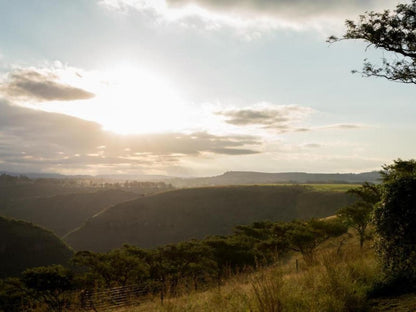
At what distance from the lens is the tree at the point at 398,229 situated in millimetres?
7793

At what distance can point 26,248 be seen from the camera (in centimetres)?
11706

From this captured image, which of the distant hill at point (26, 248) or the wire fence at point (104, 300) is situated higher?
the wire fence at point (104, 300)

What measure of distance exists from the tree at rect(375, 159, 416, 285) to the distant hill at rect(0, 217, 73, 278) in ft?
393

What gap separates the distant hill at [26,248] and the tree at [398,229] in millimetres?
119902

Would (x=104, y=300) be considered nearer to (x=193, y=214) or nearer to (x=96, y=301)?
(x=96, y=301)

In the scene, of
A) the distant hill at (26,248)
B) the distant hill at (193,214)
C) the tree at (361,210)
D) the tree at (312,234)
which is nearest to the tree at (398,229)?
the tree at (361,210)

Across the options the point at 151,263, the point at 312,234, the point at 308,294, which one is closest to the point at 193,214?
the point at 151,263

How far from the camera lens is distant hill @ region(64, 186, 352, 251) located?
6334 inches

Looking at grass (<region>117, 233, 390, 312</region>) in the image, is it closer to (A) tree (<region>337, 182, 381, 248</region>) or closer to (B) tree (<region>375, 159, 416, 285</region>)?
(B) tree (<region>375, 159, 416, 285</region>)

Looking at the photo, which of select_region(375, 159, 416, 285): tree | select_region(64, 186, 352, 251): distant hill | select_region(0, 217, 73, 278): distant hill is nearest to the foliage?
select_region(375, 159, 416, 285): tree

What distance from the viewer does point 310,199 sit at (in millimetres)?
162750

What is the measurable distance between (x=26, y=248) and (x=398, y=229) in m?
131

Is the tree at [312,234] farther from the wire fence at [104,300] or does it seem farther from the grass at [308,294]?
the grass at [308,294]

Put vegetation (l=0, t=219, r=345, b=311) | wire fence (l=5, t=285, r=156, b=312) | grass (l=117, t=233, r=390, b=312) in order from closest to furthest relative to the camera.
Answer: grass (l=117, t=233, r=390, b=312) < wire fence (l=5, t=285, r=156, b=312) < vegetation (l=0, t=219, r=345, b=311)
